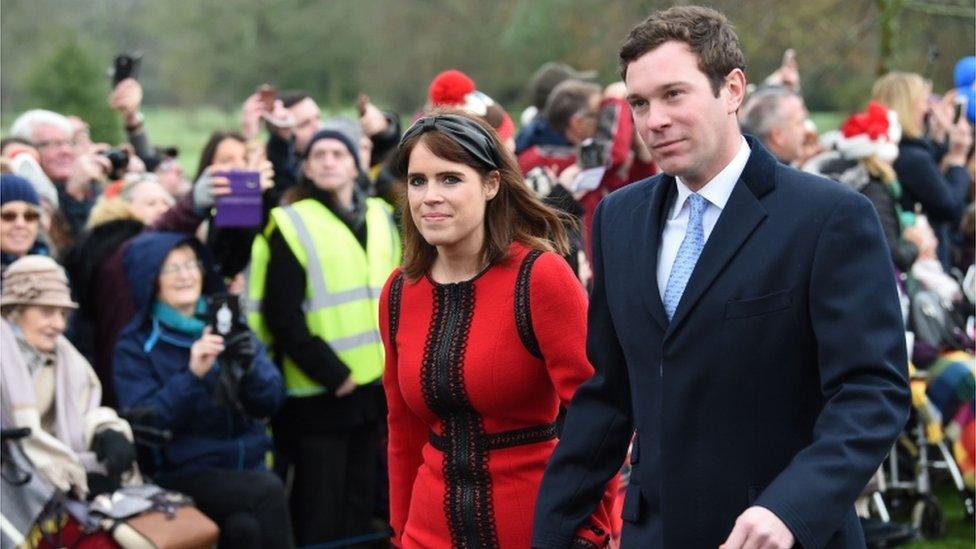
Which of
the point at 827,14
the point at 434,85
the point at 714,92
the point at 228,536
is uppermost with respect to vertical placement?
the point at 827,14

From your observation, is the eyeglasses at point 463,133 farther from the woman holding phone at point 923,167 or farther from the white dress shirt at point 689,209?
the woman holding phone at point 923,167

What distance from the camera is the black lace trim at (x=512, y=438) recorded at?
3.92 meters

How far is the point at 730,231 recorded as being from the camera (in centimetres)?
295

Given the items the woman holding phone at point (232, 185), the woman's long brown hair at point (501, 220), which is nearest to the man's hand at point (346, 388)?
the woman holding phone at point (232, 185)

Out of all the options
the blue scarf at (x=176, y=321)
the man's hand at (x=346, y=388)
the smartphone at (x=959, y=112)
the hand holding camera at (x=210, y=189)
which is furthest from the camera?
the smartphone at (x=959, y=112)

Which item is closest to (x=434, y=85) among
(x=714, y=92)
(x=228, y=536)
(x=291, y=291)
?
(x=291, y=291)

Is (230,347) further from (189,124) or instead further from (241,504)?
(189,124)

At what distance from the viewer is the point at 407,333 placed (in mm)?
4094

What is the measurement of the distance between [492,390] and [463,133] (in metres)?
0.70

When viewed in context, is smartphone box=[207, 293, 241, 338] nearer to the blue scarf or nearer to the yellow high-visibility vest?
the blue scarf

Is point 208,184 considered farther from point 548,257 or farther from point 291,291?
point 548,257

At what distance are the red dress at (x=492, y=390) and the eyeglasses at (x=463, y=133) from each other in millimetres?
288

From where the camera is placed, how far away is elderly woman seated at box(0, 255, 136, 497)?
19.0 ft

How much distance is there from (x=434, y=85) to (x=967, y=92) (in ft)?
20.1
